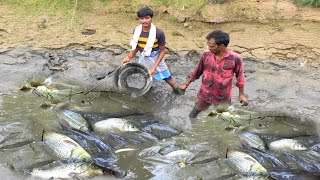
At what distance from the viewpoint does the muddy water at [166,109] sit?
5328mm

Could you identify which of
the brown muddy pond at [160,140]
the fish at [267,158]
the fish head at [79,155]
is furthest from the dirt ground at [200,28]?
the fish head at [79,155]

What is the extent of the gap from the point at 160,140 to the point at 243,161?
48.4 inches

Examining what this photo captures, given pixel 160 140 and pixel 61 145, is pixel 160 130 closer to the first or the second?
pixel 160 140

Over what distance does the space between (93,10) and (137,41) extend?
3.24 metres

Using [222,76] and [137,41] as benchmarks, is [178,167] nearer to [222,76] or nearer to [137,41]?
[222,76]

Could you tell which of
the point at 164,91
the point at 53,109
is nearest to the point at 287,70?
the point at 164,91

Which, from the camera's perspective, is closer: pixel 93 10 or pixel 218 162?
pixel 218 162

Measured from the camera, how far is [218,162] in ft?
17.7

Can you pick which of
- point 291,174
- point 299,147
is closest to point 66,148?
point 291,174

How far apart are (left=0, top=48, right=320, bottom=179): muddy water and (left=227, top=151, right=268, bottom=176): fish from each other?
11 centimetres

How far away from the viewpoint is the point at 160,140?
586 cm

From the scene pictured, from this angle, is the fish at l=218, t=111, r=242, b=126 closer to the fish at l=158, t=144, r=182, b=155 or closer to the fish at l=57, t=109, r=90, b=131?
the fish at l=158, t=144, r=182, b=155

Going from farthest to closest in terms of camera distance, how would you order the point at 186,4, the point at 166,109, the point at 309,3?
the point at 186,4 < the point at 309,3 < the point at 166,109

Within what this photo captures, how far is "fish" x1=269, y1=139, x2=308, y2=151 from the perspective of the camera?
568 cm
